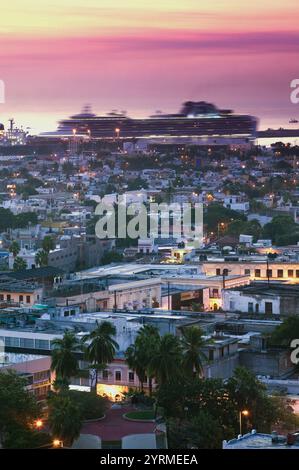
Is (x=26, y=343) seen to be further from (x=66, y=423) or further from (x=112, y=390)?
(x=66, y=423)

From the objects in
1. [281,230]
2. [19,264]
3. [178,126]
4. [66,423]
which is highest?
[178,126]

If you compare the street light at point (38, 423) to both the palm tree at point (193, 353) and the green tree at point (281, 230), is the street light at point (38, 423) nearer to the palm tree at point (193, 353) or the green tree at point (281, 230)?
the palm tree at point (193, 353)

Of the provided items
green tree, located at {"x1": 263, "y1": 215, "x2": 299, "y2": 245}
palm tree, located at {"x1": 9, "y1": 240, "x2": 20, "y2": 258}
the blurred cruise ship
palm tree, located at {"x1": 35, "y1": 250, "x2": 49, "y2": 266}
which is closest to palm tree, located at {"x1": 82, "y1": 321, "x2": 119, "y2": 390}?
palm tree, located at {"x1": 35, "y1": 250, "x2": 49, "y2": 266}

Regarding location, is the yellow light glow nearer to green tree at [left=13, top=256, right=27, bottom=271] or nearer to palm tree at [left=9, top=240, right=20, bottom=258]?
green tree at [left=13, top=256, right=27, bottom=271]

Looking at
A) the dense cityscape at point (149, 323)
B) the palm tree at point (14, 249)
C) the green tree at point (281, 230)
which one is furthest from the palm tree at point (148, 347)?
the green tree at point (281, 230)

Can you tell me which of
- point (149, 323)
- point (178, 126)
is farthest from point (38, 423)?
point (178, 126)
